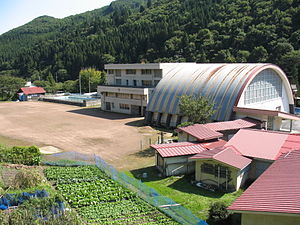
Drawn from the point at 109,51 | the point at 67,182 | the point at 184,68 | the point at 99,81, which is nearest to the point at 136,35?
the point at 109,51

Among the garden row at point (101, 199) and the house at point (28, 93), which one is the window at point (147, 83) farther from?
the house at point (28, 93)

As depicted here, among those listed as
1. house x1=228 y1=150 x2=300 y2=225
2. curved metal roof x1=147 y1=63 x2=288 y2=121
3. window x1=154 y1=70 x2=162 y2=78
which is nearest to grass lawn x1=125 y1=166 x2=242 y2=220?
house x1=228 y1=150 x2=300 y2=225

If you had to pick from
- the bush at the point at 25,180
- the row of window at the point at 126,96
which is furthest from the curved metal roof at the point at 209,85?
the bush at the point at 25,180

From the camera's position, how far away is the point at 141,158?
26.7m

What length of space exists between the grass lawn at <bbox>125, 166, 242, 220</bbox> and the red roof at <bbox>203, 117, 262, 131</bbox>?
7.81 m

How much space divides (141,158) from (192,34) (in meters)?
86.6

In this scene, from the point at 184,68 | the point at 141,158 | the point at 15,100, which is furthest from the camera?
the point at 15,100

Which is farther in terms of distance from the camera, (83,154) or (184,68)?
(184,68)

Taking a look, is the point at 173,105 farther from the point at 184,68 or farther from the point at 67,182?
the point at 67,182

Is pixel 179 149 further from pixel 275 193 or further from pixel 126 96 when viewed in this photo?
pixel 126 96

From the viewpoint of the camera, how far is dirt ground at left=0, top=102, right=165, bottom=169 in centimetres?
2823

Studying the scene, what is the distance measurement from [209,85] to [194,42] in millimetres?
64040

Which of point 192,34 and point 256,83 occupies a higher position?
point 192,34

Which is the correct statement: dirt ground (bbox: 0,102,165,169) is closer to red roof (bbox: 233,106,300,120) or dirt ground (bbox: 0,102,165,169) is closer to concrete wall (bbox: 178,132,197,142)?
concrete wall (bbox: 178,132,197,142)
